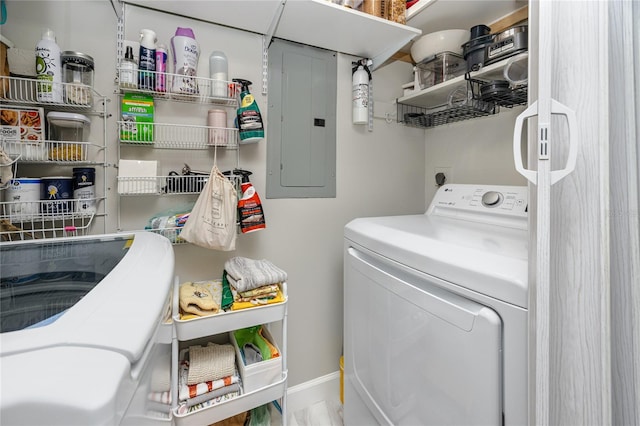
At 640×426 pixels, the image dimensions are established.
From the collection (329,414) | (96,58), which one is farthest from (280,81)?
(329,414)

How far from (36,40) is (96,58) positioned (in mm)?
196

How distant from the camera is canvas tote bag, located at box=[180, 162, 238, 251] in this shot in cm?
121

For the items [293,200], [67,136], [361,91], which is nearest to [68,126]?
[67,136]

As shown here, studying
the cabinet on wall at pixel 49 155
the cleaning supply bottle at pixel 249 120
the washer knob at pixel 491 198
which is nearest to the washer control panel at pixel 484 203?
the washer knob at pixel 491 198

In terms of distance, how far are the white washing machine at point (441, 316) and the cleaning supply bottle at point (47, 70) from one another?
1.25m

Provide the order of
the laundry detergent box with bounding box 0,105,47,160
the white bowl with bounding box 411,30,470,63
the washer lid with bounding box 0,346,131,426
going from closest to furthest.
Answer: the washer lid with bounding box 0,346,131,426, the laundry detergent box with bounding box 0,105,47,160, the white bowl with bounding box 411,30,470,63

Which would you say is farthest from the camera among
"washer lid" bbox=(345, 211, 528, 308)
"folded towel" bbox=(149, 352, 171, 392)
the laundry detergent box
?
the laundry detergent box

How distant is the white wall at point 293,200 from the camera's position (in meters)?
1.23

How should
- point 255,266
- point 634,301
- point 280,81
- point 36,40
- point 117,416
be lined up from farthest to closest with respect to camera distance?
point 280,81
point 255,266
point 36,40
point 634,301
point 117,416

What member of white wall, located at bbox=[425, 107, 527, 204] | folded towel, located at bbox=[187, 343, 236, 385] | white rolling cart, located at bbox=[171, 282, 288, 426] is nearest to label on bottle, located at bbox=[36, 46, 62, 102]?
white rolling cart, located at bbox=[171, 282, 288, 426]

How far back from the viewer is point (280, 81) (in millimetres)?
1611

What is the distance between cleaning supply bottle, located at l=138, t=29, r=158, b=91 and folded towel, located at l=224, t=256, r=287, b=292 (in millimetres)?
843

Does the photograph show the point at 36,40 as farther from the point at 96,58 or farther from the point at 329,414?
the point at 329,414

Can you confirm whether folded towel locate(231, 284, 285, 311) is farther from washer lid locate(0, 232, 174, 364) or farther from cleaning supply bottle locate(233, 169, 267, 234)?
washer lid locate(0, 232, 174, 364)
